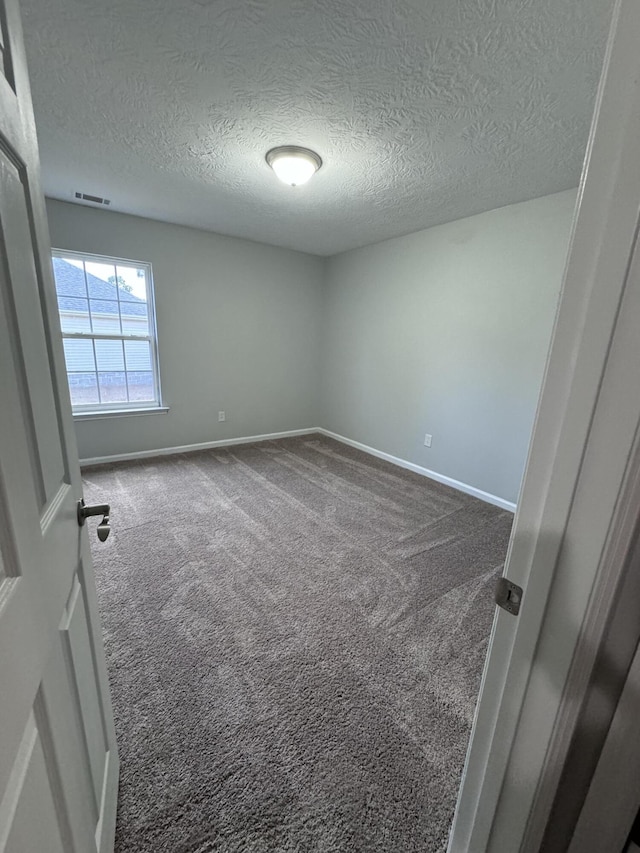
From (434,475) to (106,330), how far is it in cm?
361

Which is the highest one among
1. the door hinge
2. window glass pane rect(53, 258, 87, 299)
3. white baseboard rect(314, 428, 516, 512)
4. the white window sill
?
window glass pane rect(53, 258, 87, 299)

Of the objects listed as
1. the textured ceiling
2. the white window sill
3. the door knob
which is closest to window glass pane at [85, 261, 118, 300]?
the textured ceiling

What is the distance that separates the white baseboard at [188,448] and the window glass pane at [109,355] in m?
0.92

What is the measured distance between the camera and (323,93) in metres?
1.54

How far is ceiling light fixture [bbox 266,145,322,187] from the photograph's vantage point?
1998mm

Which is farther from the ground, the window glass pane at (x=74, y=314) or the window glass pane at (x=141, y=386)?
the window glass pane at (x=74, y=314)

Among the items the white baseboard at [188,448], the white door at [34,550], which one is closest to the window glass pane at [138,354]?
the white baseboard at [188,448]

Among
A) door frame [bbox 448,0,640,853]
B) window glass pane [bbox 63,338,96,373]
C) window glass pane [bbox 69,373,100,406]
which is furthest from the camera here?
window glass pane [bbox 69,373,100,406]

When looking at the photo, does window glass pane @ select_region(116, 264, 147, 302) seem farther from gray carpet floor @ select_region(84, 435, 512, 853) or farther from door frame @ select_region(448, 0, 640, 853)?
door frame @ select_region(448, 0, 640, 853)

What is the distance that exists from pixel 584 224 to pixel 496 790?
1029mm

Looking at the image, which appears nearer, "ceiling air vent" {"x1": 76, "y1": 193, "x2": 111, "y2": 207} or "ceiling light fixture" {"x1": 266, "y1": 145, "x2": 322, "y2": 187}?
"ceiling light fixture" {"x1": 266, "y1": 145, "x2": 322, "y2": 187}

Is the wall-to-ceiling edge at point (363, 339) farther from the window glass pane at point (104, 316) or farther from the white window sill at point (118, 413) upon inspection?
the window glass pane at point (104, 316)

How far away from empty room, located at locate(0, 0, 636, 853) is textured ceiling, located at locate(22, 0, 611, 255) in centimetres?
1

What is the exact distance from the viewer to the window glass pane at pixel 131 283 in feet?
11.0
